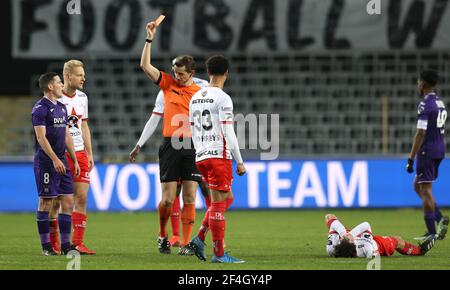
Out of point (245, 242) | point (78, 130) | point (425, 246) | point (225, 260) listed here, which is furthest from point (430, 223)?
point (78, 130)

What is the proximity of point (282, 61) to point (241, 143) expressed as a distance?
10.2 ft

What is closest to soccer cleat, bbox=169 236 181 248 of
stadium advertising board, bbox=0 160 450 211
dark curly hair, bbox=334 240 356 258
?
dark curly hair, bbox=334 240 356 258

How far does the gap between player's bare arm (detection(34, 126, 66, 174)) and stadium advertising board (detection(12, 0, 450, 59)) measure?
444 inches

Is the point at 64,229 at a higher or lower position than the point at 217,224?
lower

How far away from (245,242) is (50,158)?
3.06 m

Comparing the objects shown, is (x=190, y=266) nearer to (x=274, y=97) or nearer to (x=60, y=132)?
(x=60, y=132)

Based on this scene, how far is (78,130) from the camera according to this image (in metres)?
10.8

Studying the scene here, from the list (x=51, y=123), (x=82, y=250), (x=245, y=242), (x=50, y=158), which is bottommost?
(x=245, y=242)

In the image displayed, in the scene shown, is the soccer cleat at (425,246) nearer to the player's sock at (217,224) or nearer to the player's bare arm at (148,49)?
the player's sock at (217,224)

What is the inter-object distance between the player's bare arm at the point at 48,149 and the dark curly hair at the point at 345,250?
296cm

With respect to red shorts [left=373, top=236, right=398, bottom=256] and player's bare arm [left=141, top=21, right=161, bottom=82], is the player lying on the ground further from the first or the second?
player's bare arm [left=141, top=21, right=161, bottom=82]

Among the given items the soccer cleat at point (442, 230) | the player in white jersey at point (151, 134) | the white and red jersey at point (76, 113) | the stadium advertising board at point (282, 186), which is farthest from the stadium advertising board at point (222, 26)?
the white and red jersey at point (76, 113)

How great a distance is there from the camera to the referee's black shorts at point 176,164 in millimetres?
10531

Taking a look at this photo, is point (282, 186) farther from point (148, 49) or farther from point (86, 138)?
point (148, 49)
